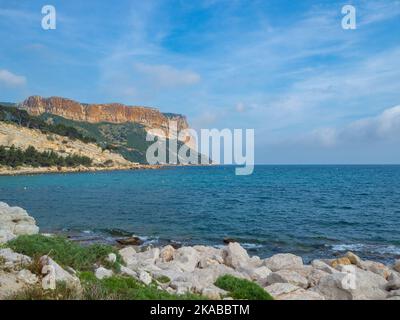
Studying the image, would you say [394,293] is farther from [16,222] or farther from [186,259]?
[16,222]

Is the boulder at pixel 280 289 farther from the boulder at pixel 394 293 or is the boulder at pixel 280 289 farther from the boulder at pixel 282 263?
the boulder at pixel 282 263

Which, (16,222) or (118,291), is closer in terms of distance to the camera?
(118,291)

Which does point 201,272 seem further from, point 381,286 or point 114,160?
point 114,160

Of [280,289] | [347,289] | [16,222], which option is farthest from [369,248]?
[16,222]

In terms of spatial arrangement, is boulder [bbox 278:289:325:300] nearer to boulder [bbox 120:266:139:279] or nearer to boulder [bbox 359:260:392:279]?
boulder [bbox 120:266:139:279]

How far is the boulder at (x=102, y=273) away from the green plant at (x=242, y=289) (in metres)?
3.85

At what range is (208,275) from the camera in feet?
48.5

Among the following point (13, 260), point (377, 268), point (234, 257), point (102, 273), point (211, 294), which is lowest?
point (377, 268)

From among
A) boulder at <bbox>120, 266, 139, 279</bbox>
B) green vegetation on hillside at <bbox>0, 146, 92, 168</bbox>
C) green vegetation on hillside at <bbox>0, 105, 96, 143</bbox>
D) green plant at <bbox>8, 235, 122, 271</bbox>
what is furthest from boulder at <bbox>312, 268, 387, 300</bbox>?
green vegetation on hillside at <bbox>0, 105, 96, 143</bbox>

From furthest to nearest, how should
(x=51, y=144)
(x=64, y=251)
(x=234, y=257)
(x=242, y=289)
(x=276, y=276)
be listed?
(x=51, y=144) < (x=234, y=257) < (x=276, y=276) < (x=64, y=251) < (x=242, y=289)

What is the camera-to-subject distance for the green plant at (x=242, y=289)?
11.6 metres

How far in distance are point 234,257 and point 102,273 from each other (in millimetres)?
9551

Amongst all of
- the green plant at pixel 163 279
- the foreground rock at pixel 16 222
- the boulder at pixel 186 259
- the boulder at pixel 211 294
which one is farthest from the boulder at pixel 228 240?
the boulder at pixel 211 294
